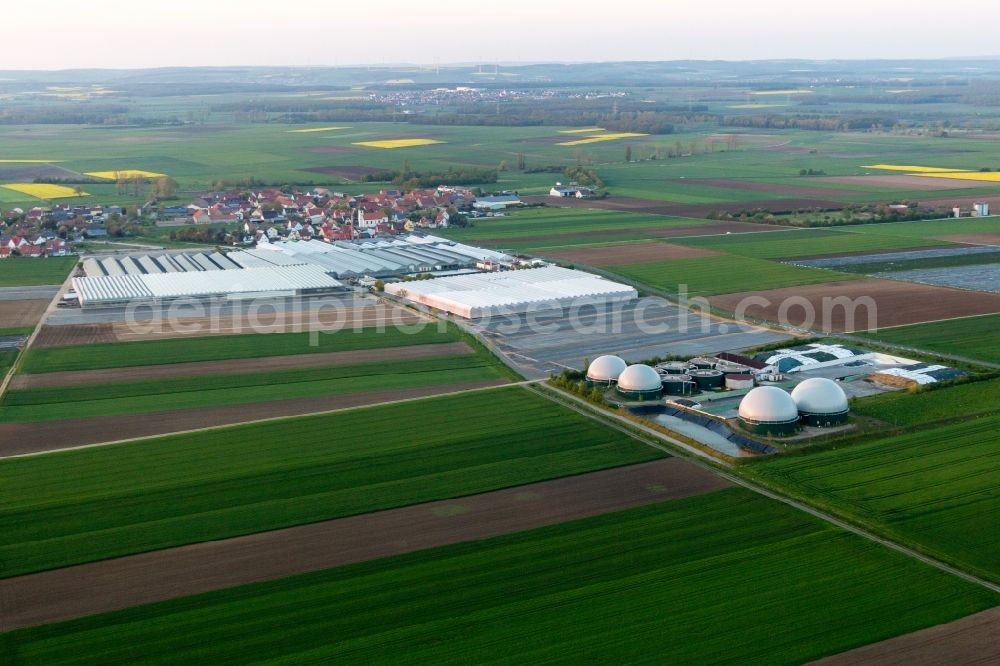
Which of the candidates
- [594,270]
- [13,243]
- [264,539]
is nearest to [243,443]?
[264,539]

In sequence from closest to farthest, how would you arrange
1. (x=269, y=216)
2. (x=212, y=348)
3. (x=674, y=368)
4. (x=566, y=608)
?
(x=566, y=608)
(x=674, y=368)
(x=212, y=348)
(x=269, y=216)

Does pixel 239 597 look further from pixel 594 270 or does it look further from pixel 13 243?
pixel 13 243

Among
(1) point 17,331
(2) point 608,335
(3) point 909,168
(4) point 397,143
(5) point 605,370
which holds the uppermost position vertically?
(4) point 397,143

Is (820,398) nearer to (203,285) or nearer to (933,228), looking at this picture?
(203,285)

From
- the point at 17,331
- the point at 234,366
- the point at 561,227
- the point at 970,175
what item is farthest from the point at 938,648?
the point at 970,175

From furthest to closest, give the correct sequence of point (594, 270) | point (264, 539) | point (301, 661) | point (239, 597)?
point (594, 270), point (264, 539), point (239, 597), point (301, 661)

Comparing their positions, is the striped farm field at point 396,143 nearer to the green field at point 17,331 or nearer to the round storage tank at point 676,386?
the green field at point 17,331
